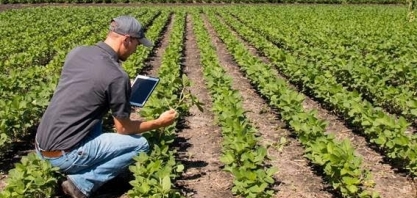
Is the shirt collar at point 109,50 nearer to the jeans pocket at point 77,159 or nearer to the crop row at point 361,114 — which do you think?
the jeans pocket at point 77,159

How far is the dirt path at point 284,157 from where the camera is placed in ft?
16.4

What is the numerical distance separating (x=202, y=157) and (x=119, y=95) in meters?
2.11

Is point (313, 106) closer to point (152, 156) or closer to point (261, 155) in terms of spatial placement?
point (261, 155)

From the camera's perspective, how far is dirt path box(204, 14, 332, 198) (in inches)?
197

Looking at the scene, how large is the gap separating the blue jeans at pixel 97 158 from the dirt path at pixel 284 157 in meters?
1.58

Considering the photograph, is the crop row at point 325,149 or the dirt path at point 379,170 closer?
the crop row at point 325,149

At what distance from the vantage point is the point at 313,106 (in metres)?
8.29

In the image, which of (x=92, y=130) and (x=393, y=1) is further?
(x=393, y=1)

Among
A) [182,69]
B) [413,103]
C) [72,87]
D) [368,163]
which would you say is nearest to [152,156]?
[72,87]

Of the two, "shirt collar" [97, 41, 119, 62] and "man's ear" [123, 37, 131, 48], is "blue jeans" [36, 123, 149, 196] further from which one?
"man's ear" [123, 37, 131, 48]

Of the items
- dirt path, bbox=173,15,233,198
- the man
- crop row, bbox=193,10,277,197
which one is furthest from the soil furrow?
the man

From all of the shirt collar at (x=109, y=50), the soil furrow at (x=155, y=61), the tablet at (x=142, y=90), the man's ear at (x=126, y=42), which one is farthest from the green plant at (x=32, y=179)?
the soil furrow at (x=155, y=61)

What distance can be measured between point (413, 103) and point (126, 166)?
13.5ft

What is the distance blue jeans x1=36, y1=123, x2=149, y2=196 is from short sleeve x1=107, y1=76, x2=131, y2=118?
42cm
